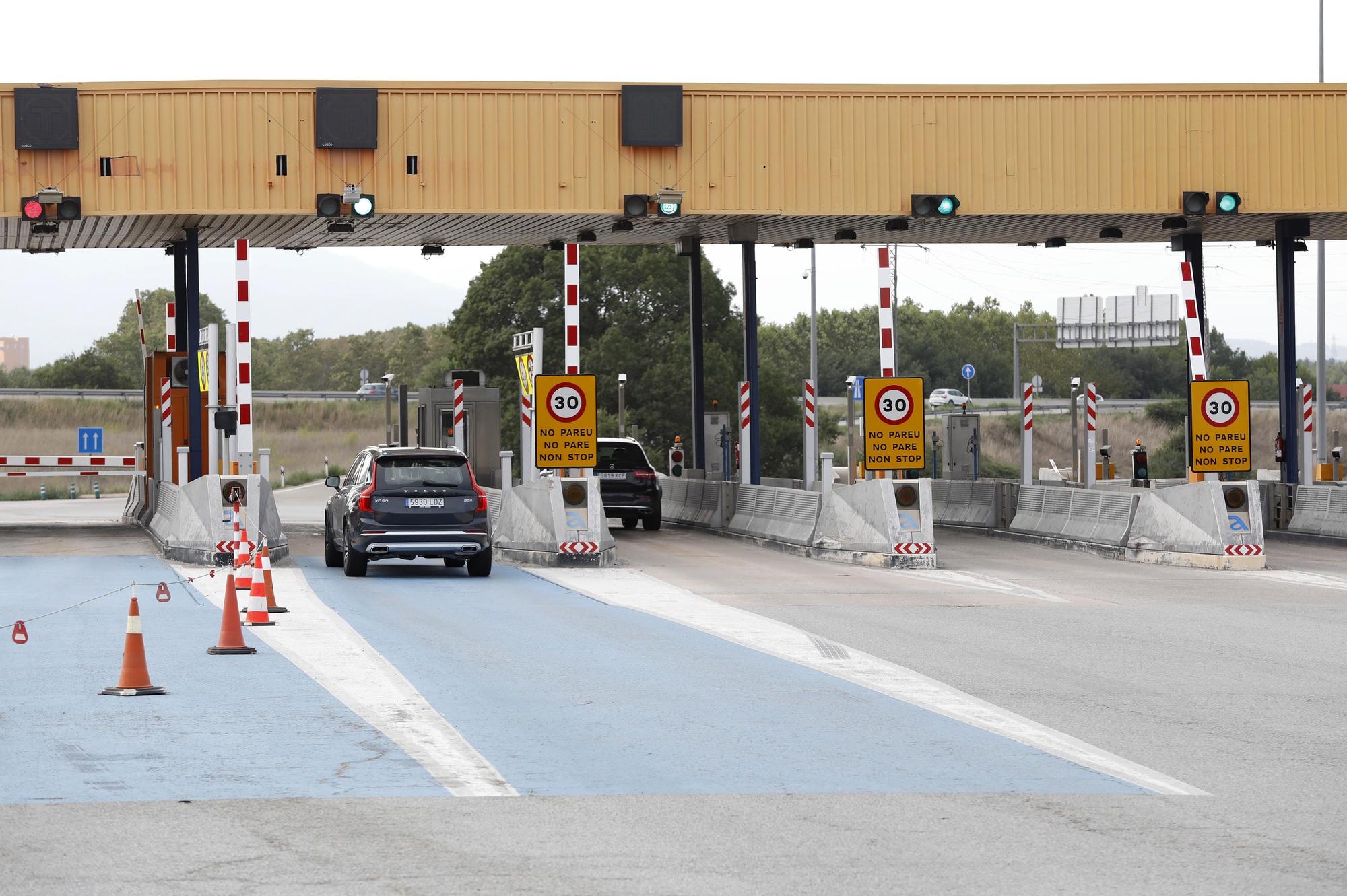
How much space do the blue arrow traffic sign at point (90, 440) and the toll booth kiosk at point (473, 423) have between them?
618 inches

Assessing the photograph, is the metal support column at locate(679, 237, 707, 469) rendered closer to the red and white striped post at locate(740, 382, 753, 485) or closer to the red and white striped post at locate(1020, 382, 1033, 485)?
the red and white striped post at locate(740, 382, 753, 485)

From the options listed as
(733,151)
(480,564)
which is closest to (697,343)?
(733,151)

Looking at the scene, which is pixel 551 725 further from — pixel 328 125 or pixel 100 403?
pixel 100 403

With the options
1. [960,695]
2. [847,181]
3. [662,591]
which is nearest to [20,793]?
[960,695]

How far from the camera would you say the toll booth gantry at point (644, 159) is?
25.7 m

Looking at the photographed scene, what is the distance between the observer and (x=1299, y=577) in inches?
852

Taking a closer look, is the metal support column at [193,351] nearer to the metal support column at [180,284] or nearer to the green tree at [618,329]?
the metal support column at [180,284]

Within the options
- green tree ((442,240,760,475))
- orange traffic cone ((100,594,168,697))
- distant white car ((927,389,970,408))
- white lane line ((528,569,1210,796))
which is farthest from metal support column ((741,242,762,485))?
distant white car ((927,389,970,408))

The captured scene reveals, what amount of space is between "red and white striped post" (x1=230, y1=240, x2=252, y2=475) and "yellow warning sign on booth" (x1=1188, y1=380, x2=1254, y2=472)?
12.2 meters

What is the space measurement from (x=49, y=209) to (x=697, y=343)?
12.4 metres

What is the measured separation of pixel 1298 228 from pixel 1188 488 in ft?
29.0

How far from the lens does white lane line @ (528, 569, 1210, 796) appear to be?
945 cm

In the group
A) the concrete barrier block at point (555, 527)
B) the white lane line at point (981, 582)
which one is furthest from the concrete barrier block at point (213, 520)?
the white lane line at point (981, 582)

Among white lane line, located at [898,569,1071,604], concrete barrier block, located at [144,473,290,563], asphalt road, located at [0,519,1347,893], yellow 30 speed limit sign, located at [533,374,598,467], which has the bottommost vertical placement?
asphalt road, located at [0,519,1347,893]
